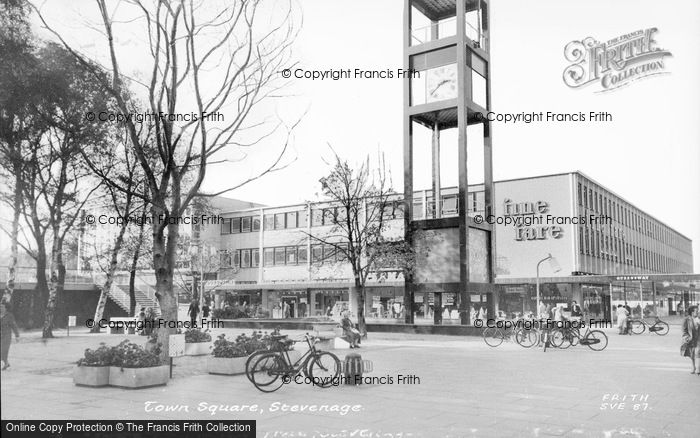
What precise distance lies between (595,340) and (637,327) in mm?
11692

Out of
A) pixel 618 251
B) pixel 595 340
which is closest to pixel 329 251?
pixel 595 340

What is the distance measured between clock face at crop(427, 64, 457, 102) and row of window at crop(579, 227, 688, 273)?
24.7m

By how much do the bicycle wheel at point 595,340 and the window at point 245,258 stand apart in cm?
4102

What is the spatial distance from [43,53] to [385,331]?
21635 mm

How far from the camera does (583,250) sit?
4803cm

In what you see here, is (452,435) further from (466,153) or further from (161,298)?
(466,153)

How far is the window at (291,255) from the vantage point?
2222 inches

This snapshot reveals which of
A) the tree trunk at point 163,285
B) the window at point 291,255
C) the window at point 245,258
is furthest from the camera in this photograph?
the window at point 245,258

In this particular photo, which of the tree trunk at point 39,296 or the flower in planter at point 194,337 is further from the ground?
the tree trunk at point 39,296

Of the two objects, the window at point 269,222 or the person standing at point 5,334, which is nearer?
the person standing at point 5,334

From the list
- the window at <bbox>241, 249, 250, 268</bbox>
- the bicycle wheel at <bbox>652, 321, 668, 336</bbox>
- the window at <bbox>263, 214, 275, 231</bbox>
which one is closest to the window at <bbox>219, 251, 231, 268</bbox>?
the window at <bbox>241, 249, 250, 268</bbox>

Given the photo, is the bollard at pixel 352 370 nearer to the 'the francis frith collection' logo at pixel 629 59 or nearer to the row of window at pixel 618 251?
the 'the francis frith collection' logo at pixel 629 59

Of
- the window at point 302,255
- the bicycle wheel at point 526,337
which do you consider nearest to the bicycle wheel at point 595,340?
the bicycle wheel at point 526,337

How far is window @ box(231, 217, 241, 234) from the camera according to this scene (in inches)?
2354
